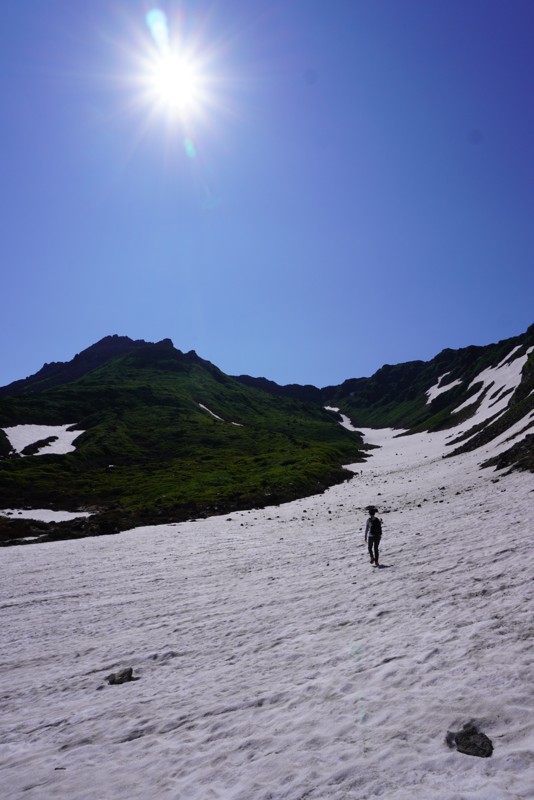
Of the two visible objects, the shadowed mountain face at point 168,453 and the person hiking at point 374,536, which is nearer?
the person hiking at point 374,536

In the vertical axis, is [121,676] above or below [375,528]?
below

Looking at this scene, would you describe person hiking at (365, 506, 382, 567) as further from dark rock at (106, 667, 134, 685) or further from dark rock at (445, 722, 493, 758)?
dark rock at (445, 722, 493, 758)

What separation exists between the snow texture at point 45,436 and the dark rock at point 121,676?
352 ft

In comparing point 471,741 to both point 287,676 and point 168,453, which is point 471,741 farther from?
point 168,453

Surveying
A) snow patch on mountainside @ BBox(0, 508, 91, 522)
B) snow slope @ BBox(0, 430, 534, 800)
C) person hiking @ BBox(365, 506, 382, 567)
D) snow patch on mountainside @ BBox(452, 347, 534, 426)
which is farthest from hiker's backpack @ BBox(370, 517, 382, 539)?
snow patch on mountainside @ BBox(452, 347, 534, 426)

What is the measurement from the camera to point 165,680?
12.8 meters

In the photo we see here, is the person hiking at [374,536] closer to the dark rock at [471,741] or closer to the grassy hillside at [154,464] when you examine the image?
the dark rock at [471,741]

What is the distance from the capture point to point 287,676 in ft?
37.6

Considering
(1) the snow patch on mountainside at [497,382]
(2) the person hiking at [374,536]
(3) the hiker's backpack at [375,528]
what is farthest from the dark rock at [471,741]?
(1) the snow patch on mountainside at [497,382]

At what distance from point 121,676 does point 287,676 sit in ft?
18.0

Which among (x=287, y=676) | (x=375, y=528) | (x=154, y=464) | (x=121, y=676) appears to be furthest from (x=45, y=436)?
(x=287, y=676)

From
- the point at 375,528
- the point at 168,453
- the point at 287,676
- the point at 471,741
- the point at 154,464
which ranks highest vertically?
the point at 168,453

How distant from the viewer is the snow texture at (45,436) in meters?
115

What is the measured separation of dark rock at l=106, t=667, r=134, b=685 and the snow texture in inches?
4224
